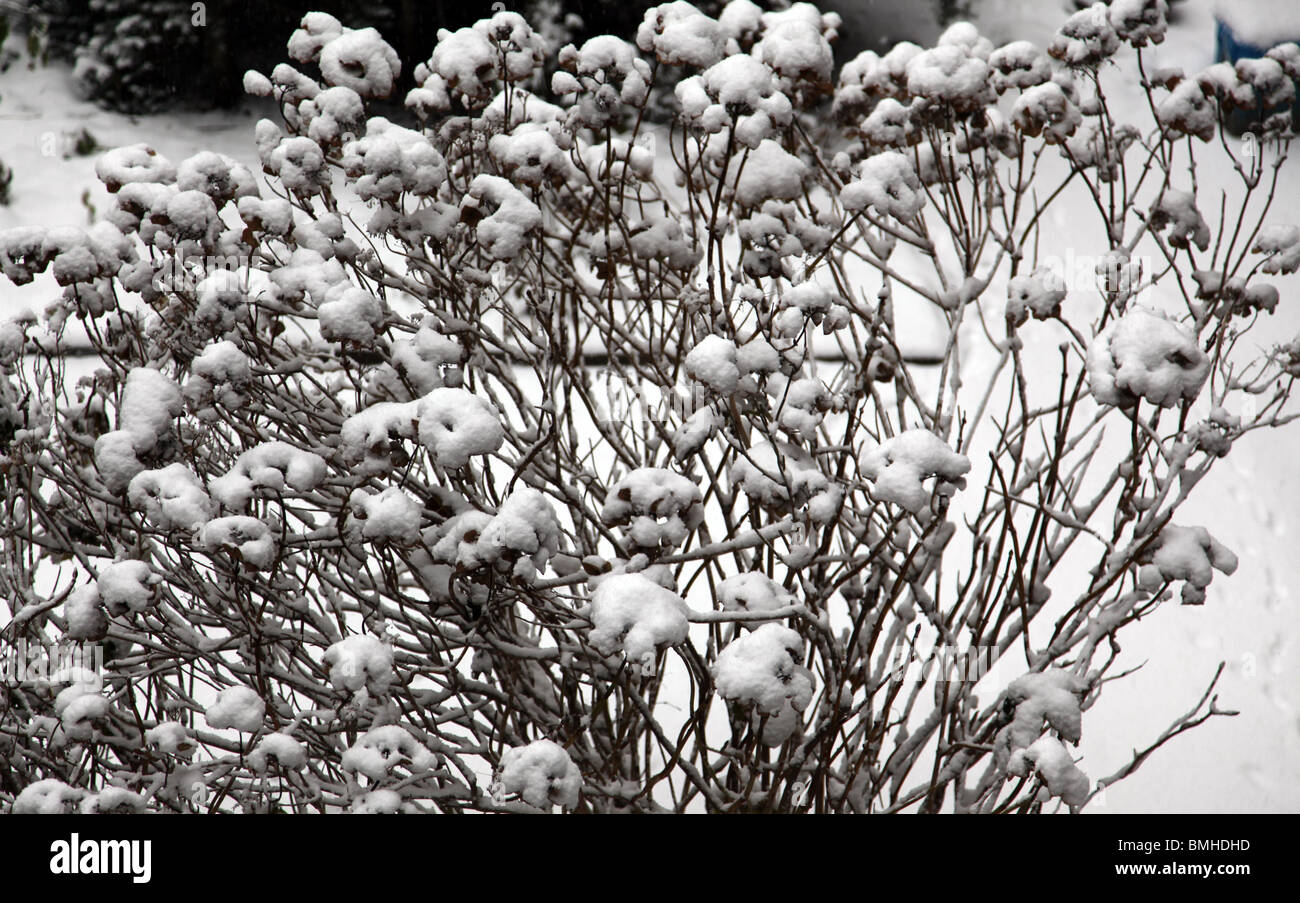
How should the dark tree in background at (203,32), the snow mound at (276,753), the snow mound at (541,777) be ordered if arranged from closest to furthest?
the snow mound at (541,777)
the snow mound at (276,753)
the dark tree in background at (203,32)

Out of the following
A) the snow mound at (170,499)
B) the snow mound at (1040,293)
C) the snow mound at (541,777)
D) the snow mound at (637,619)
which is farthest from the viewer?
the snow mound at (1040,293)

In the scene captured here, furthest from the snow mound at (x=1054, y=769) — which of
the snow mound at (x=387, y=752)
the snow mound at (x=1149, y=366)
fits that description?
the snow mound at (x=387, y=752)

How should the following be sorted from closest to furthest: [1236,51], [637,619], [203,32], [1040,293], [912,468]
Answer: [637,619]
[912,468]
[1040,293]
[1236,51]
[203,32]

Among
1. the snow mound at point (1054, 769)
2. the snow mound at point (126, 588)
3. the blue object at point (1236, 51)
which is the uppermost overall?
the blue object at point (1236, 51)

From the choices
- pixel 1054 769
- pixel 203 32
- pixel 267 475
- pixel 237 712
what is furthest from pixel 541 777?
pixel 203 32

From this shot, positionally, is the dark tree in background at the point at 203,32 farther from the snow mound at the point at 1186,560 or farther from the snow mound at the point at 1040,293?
the snow mound at the point at 1186,560

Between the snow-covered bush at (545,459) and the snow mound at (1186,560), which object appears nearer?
the snow-covered bush at (545,459)

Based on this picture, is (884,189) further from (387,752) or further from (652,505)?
(387,752)

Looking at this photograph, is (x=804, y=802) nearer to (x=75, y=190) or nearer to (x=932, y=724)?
(x=932, y=724)

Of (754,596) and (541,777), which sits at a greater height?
(754,596)

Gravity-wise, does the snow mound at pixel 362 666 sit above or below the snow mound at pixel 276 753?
above

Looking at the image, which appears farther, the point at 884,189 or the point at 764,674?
the point at 884,189

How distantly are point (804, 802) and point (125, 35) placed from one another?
27.3 feet

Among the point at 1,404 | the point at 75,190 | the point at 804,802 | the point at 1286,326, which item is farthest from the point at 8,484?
the point at 1286,326
